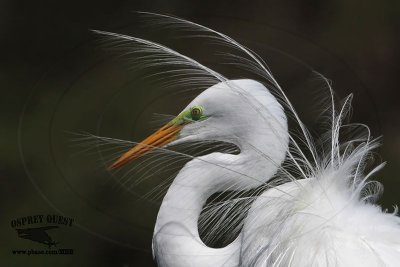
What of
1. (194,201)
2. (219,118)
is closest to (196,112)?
(219,118)

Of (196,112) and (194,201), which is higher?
(196,112)

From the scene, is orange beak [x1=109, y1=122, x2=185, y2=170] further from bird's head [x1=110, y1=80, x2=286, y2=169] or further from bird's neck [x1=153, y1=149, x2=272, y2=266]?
bird's neck [x1=153, y1=149, x2=272, y2=266]

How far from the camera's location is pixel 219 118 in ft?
4.92

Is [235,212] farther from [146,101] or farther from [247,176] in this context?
[146,101]

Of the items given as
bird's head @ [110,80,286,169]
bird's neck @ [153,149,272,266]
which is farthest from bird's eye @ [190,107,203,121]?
bird's neck @ [153,149,272,266]

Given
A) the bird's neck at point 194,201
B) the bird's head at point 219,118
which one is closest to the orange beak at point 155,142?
the bird's head at point 219,118

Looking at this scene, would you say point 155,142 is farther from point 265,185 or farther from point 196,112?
point 265,185

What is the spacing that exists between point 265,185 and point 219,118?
0.19 metres

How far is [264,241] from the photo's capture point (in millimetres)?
1360

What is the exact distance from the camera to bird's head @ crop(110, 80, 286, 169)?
144 cm

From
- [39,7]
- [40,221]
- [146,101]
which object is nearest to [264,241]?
[146,101]

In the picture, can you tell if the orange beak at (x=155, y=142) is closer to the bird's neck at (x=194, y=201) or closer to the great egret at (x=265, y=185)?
the great egret at (x=265, y=185)

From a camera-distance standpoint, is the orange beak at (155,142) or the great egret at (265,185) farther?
the orange beak at (155,142)

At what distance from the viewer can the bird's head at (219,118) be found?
1.44 meters
